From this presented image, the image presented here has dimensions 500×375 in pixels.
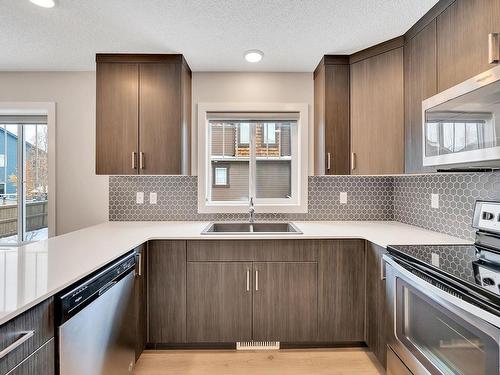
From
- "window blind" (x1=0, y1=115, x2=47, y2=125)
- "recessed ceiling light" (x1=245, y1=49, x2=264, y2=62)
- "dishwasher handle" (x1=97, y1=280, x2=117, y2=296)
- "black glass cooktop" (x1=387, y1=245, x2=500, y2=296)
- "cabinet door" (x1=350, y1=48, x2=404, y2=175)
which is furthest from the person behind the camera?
"window blind" (x1=0, y1=115, x2=47, y2=125)

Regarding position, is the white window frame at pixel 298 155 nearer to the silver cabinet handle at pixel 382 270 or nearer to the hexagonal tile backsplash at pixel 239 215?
the hexagonal tile backsplash at pixel 239 215

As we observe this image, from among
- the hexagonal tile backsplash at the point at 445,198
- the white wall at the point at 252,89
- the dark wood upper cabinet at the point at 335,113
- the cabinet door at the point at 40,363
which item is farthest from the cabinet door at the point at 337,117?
the cabinet door at the point at 40,363

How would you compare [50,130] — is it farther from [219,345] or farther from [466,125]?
[466,125]

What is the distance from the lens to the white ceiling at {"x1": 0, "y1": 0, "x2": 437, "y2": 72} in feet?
5.54

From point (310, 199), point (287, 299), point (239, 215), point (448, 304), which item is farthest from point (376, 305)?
point (239, 215)

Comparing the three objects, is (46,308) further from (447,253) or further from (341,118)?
(341,118)

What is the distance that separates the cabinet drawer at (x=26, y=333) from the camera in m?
0.85

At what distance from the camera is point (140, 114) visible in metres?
2.31

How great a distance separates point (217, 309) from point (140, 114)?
1.65 metres

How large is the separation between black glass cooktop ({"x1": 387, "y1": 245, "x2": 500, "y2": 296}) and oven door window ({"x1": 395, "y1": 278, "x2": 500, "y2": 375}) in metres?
0.14

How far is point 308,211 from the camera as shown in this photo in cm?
269

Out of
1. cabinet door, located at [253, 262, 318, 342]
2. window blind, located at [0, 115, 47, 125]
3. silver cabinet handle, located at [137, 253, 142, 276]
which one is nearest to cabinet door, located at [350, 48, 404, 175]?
cabinet door, located at [253, 262, 318, 342]

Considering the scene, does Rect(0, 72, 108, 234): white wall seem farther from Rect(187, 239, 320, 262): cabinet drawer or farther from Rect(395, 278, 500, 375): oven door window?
Rect(395, 278, 500, 375): oven door window

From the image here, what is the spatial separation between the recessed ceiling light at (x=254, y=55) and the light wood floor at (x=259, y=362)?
2294 millimetres
